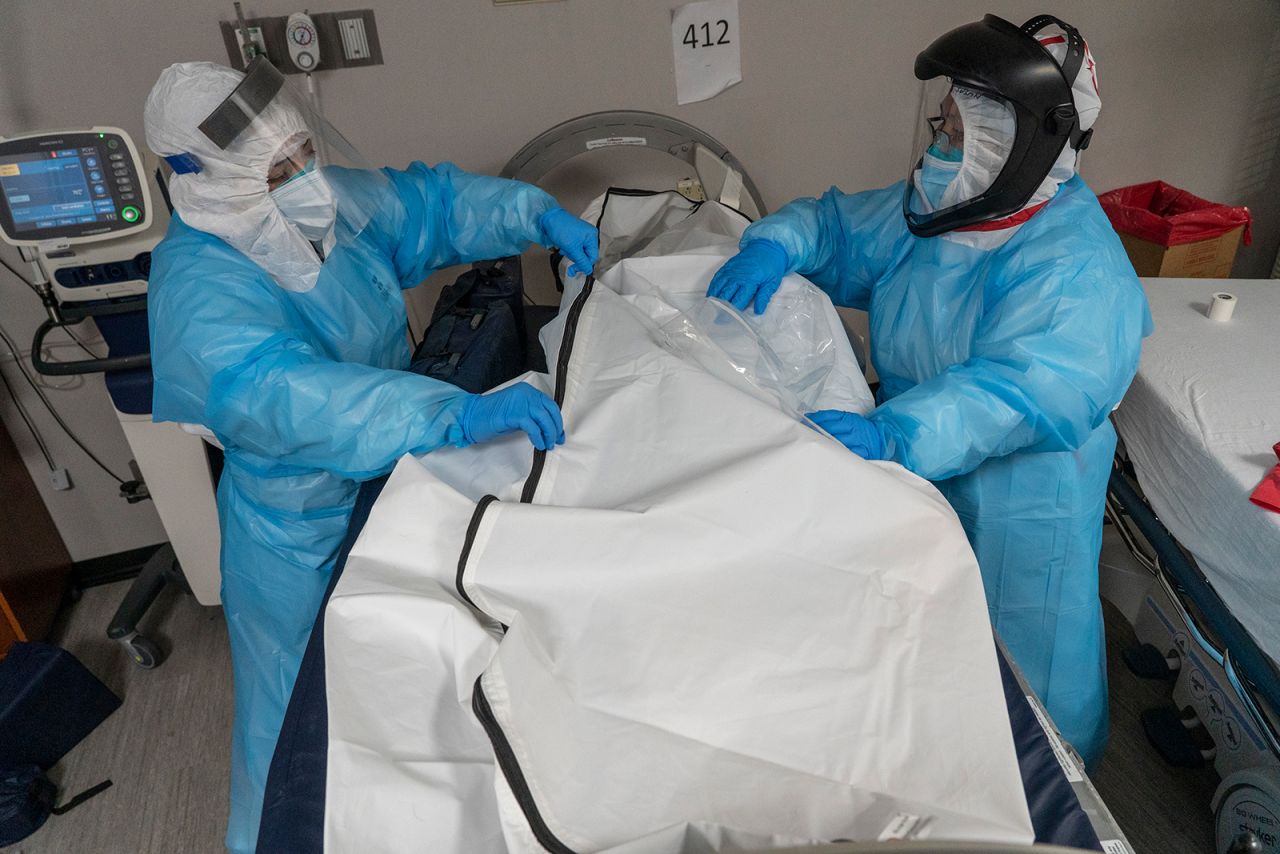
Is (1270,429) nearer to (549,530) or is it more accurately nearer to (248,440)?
(549,530)

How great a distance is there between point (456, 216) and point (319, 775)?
1126mm

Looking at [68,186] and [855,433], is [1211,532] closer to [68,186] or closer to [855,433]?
[855,433]

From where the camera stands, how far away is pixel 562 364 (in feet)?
3.81

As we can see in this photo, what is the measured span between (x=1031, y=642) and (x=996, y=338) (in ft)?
1.99

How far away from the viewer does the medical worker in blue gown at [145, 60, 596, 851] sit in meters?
1.21

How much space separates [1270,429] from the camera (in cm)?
140

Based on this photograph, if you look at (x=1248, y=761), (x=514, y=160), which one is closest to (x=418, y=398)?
(x=514, y=160)

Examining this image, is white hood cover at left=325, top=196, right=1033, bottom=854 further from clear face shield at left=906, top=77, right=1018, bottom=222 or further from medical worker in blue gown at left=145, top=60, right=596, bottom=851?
clear face shield at left=906, top=77, right=1018, bottom=222

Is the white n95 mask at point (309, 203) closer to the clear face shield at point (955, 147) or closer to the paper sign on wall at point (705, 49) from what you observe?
the clear face shield at point (955, 147)

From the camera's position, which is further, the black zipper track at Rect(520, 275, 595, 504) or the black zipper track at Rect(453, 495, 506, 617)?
the black zipper track at Rect(520, 275, 595, 504)

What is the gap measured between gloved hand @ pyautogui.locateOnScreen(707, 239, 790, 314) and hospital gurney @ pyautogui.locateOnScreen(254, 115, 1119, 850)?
504 millimetres

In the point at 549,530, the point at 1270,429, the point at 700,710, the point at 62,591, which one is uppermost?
the point at 549,530

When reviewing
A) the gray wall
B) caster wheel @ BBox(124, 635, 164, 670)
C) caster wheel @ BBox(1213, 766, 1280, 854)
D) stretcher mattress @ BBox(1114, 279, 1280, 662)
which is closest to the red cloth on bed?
stretcher mattress @ BBox(1114, 279, 1280, 662)

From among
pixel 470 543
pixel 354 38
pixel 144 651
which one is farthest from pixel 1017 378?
pixel 144 651
